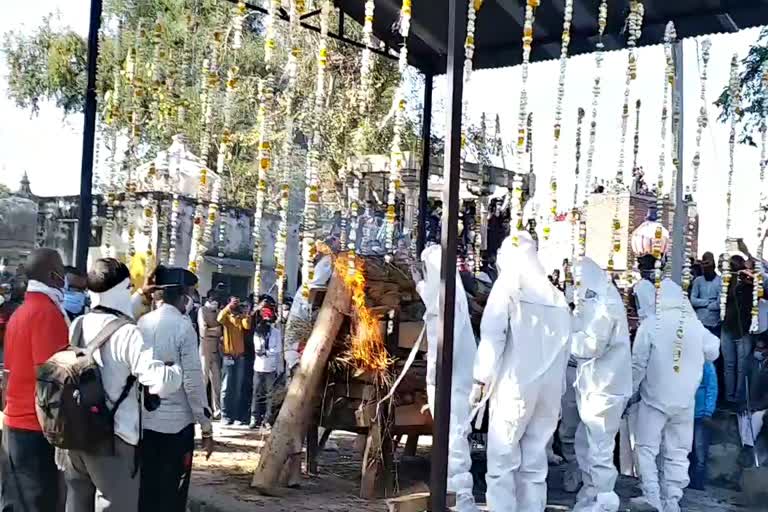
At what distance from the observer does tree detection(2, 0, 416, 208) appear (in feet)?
40.4

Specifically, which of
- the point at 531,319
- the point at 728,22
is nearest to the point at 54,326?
the point at 531,319

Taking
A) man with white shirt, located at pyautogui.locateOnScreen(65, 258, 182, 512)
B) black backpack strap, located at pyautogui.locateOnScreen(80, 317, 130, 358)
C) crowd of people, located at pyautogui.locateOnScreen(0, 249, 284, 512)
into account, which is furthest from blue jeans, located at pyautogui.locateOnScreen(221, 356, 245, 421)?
black backpack strap, located at pyautogui.locateOnScreen(80, 317, 130, 358)

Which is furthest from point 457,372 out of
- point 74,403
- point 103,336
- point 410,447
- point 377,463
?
point 74,403

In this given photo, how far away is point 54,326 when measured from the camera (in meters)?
4.92

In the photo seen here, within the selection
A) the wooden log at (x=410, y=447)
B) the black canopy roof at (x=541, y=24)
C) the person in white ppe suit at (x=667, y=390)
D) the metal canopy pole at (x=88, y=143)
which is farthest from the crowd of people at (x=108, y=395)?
the black canopy roof at (x=541, y=24)

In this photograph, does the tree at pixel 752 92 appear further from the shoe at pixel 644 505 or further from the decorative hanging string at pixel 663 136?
the shoe at pixel 644 505

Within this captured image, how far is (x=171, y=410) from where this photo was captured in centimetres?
520

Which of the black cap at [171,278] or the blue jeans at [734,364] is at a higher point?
the black cap at [171,278]

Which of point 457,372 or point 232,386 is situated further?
point 232,386

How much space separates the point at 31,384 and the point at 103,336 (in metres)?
0.78

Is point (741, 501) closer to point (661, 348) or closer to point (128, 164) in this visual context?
point (661, 348)

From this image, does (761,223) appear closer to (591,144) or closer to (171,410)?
(591,144)

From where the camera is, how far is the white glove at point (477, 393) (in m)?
5.78

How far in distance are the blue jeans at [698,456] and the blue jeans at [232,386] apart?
17.7ft
